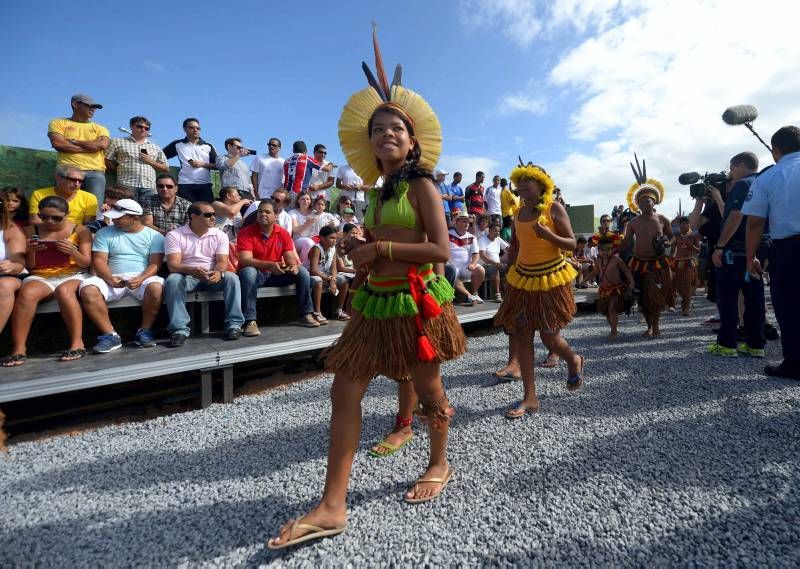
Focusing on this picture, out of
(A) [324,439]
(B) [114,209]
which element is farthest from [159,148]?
(A) [324,439]

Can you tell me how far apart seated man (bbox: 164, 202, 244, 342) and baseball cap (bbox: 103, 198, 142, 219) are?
41 cm

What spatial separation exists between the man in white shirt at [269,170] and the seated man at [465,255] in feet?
11.4

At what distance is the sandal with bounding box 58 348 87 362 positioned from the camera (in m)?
3.57

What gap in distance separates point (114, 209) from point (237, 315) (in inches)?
68.2

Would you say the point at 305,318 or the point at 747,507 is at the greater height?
the point at 305,318

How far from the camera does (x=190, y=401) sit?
13.7 feet

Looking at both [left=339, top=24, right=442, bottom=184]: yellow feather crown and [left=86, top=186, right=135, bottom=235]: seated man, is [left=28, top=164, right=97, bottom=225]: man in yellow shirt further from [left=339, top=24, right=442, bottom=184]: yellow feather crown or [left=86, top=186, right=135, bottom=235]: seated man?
[left=339, top=24, right=442, bottom=184]: yellow feather crown

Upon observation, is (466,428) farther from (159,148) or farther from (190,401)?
(159,148)

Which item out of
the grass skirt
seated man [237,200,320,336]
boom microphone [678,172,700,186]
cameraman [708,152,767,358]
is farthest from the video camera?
seated man [237,200,320,336]

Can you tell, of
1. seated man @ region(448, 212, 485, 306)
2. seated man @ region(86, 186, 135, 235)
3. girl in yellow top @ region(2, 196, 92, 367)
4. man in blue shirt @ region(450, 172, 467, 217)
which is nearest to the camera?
girl in yellow top @ region(2, 196, 92, 367)

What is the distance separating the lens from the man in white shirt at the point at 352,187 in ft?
27.4

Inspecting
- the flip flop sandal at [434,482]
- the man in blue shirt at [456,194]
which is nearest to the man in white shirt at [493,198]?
the man in blue shirt at [456,194]

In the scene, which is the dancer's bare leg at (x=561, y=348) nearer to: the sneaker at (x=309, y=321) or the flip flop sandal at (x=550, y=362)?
the flip flop sandal at (x=550, y=362)

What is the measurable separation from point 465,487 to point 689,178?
664 centimetres
